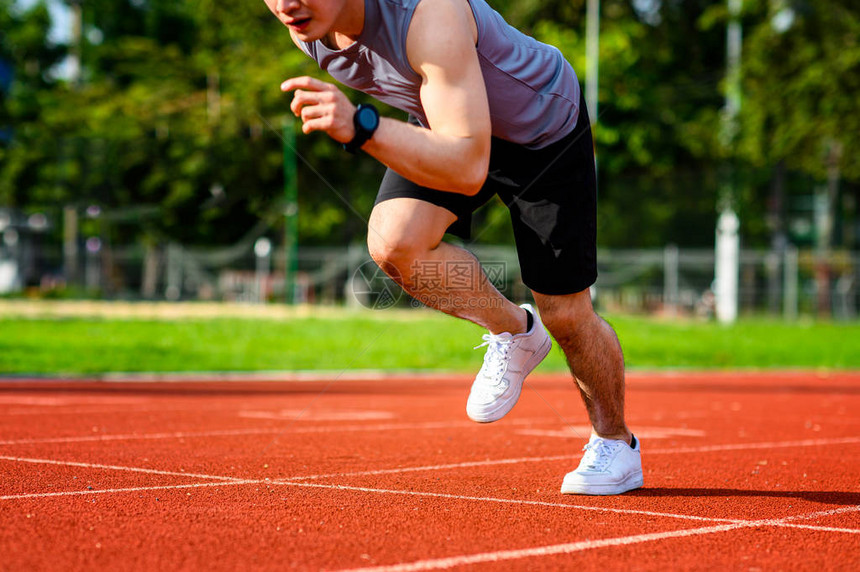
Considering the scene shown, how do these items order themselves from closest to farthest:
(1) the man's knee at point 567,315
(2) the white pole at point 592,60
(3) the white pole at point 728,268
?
(1) the man's knee at point 567,315 → (2) the white pole at point 592,60 → (3) the white pole at point 728,268

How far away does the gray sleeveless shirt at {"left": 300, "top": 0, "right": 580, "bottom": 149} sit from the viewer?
3.52 metres

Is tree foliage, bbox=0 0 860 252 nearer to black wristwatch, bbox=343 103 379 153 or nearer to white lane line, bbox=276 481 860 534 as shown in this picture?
white lane line, bbox=276 481 860 534

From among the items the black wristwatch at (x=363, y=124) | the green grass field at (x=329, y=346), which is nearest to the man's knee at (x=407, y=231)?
the black wristwatch at (x=363, y=124)

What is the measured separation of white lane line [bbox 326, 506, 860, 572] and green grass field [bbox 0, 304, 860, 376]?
10.5m

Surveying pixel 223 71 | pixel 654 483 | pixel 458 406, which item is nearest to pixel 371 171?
pixel 223 71

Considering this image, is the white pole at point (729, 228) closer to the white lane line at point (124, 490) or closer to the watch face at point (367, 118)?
the white lane line at point (124, 490)

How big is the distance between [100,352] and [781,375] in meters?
9.39

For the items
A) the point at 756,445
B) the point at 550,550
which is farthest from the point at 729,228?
the point at 550,550

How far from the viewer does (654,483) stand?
16.1 ft

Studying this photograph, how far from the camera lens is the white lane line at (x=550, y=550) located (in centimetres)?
311

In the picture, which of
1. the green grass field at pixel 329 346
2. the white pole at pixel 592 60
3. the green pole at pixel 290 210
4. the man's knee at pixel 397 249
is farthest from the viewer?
the green pole at pixel 290 210

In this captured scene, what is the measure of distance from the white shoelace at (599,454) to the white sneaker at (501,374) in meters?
0.38

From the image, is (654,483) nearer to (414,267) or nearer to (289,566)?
(414,267)

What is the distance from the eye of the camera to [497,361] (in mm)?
4492
